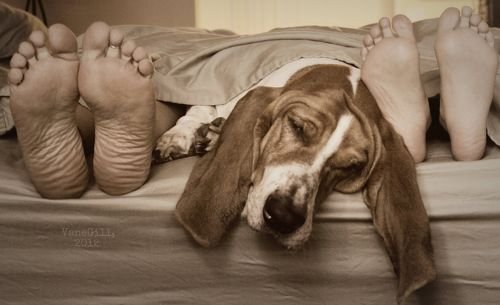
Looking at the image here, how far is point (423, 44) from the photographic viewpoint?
1.66m

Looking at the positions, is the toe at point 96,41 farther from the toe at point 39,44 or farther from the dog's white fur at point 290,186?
the dog's white fur at point 290,186

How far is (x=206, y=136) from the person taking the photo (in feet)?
4.12

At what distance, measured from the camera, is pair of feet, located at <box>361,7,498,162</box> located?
106cm

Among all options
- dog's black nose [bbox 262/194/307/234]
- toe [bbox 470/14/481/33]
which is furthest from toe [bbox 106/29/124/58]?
toe [bbox 470/14/481/33]

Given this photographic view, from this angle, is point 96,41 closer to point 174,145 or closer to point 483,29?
point 174,145

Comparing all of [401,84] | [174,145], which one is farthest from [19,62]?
[401,84]

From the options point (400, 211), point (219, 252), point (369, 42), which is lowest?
point (219, 252)

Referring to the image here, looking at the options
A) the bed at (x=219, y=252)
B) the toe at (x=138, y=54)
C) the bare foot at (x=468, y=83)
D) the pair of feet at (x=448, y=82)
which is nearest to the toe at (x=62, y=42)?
the toe at (x=138, y=54)

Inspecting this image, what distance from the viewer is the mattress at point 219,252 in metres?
1.00

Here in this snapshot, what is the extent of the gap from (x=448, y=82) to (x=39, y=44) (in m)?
0.86

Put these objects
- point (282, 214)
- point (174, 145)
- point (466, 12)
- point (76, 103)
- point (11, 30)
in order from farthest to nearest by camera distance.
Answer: point (11, 30), point (174, 145), point (466, 12), point (76, 103), point (282, 214)

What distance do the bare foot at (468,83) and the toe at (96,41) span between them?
72cm

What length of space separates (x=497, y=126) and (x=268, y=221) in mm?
613

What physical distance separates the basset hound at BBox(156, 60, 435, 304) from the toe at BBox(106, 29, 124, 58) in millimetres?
287
